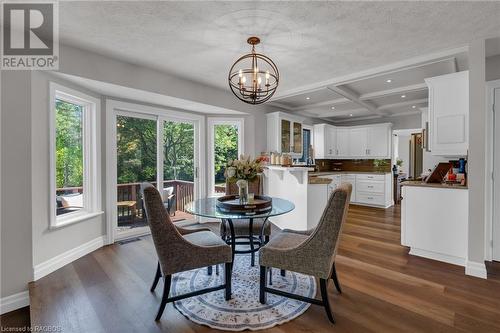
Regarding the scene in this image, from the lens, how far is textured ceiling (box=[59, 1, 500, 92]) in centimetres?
203

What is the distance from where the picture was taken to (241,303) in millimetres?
2131

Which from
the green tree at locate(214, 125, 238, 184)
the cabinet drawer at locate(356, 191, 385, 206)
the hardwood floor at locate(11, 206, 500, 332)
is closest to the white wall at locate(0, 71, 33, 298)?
the hardwood floor at locate(11, 206, 500, 332)

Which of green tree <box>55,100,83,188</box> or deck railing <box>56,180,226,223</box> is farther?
deck railing <box>56,180,226,223</box>

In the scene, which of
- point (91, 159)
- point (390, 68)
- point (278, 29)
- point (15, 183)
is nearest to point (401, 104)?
point (390, 68)

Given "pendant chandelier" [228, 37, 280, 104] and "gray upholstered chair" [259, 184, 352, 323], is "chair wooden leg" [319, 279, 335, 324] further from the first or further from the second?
"pendant chandelier" [228, 37, 280, 104]

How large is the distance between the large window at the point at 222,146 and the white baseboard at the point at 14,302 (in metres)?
3.01

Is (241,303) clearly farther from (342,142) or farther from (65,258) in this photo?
(342,142)

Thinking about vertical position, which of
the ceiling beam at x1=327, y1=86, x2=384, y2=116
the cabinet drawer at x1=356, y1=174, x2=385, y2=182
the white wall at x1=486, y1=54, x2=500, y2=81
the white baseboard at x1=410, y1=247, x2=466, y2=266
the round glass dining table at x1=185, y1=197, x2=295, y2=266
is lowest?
the white baseboard at x1=410, y1=247, x2=466, y2=266

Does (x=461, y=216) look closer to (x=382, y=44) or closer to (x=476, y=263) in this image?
(x=476, y=263)

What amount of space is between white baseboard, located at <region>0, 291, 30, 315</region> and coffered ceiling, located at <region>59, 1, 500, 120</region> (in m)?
2.52

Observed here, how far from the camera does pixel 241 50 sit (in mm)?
2809

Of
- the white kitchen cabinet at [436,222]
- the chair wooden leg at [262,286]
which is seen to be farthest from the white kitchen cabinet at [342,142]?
the chair wooden leg at [262,286]

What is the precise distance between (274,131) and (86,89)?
3.30 meters

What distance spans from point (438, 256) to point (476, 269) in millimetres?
423
